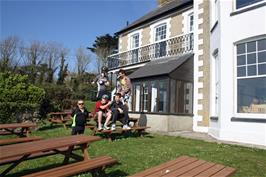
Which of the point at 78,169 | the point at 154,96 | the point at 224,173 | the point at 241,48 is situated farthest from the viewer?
the point at 154,96

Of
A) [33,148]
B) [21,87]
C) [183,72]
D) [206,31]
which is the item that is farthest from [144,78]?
[33,148]

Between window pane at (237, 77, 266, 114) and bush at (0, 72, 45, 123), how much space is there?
9360mm

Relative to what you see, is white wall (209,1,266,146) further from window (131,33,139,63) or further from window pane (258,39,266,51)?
window (131,33,139,63)

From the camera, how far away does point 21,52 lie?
40.5 m

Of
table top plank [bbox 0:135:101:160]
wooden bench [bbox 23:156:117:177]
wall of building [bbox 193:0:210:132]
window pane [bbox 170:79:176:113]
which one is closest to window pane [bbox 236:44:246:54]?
wall of building [bbox 193:0:210:132]

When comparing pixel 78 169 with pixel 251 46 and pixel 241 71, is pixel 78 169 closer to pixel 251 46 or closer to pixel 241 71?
pixel 241 71

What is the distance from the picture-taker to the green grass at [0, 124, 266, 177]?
6.02 meters

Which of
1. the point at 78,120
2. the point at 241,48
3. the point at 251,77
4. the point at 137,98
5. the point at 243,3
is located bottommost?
the point at 78,120

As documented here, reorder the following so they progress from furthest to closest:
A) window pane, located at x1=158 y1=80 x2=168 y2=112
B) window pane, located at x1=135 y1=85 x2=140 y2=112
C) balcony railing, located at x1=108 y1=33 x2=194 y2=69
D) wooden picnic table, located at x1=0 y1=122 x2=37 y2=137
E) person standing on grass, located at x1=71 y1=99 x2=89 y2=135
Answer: balcony railing, located at x1=108 y1=33 x2=194 y2=69 → window pane, located at x1=135 y1=85 x2=140 y2=112 → window pane, located at x1=158 y1=80 x2=168 y2=112 → person standing on grass, located at x1=71 y1=99 x2=89 y2=135 → wooden picnic table, located at x1=0 y1=122 x2=37 y2=137

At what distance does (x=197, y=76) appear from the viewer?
43.5ft

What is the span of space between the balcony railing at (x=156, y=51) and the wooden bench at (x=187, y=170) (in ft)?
35.8

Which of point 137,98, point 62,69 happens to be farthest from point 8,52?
point 137,98

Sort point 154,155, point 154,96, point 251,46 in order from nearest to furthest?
point 154,155 < point 251,46 < point 154,96

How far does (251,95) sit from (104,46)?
38380 mm
